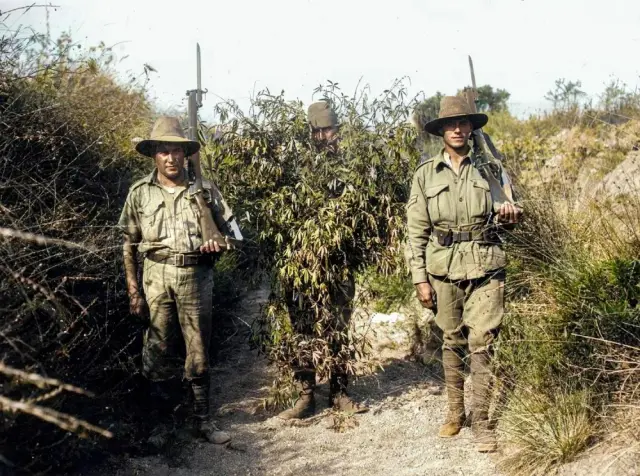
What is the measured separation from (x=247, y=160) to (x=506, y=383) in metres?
2.56

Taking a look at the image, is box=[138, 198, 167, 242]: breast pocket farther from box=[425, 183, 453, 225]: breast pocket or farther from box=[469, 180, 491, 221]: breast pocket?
box=[469, 180, 491, 221]: breast pocket

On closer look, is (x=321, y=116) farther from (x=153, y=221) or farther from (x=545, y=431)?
(x=545, y=431)

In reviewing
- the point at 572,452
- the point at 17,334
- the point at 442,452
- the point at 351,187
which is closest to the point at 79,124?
the point at 351,187

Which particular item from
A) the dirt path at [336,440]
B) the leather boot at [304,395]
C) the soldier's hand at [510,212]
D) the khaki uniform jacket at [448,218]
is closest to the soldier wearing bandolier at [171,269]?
the dirt path at [336,440]

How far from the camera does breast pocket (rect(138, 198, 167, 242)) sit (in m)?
4.92

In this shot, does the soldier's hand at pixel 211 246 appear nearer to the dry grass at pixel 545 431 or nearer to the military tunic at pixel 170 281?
the military tunic at pixel 170 281

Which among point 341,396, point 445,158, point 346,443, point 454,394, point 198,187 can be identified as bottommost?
point 346,443

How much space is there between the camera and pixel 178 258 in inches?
192

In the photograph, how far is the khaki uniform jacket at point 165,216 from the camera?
4.91 meters

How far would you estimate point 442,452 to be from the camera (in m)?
4.66

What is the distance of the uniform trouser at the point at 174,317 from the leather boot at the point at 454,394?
5.85 ft

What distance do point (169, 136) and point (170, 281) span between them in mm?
1067

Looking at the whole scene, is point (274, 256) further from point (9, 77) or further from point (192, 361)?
point (9, 77)

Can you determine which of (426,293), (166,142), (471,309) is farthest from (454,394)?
(166,142)
